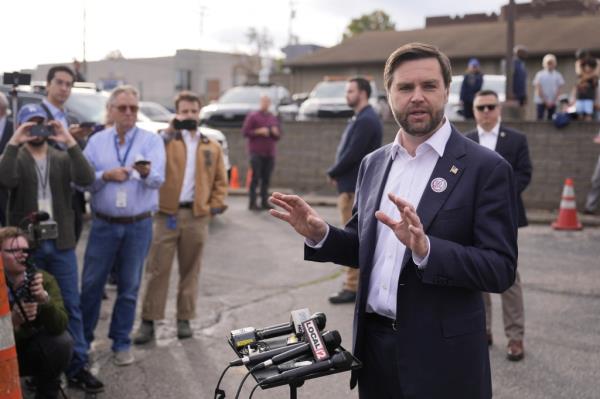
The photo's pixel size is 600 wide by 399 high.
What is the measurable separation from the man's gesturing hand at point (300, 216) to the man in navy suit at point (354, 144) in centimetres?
451

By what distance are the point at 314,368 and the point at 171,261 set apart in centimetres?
412

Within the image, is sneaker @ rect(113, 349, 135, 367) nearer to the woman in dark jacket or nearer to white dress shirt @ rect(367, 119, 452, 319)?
white dress shirt @ rect(367, 119, 452, 319)

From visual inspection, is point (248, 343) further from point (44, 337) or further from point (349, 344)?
point (349, 344)

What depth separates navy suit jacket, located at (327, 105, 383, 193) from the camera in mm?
7441

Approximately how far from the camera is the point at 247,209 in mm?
13602

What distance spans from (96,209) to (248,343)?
11.0 feet

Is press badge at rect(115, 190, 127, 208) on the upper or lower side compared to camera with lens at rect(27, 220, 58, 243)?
upper

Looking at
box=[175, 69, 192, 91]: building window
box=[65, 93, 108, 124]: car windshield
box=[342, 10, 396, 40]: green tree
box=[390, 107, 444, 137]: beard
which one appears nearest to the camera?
box=[390, 107, 444, 137]: beard

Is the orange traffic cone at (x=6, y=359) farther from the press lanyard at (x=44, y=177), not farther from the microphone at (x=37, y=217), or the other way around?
the press lanyard at (x=44, y=177)

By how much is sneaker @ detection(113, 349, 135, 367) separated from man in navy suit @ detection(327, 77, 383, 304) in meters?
2.37

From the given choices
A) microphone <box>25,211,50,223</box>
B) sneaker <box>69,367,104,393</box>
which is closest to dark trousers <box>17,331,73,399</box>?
sneaker <box>69,367,104,393</box>

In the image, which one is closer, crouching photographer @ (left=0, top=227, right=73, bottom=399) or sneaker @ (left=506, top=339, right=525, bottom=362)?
crouching photographer @ (left=0, top=227, right=73, bottom=399)

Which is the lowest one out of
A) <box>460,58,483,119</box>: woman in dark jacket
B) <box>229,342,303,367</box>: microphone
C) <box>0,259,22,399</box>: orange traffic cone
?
<box>0,259,22,399</box>: orange traffic cone

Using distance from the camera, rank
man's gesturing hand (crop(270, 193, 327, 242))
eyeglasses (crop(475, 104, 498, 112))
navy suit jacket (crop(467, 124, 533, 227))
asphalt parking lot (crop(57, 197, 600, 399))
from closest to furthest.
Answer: man's gesturing hand (crop(270, 193, 327, 242)) → asphalt parking lot (crop(57, 197, 600, 399)) → navy suit jacket (crop(467, 124, 533, 227)) → eyeglasses (crop(475, 104, 498, 112))
